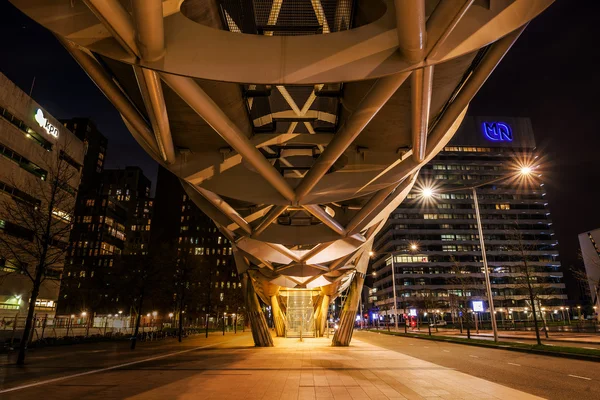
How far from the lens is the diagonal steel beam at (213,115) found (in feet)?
22.1

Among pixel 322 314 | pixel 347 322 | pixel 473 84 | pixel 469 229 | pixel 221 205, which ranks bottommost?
pixel 347 322

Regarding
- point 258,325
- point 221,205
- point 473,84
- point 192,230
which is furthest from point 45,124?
point 192,230

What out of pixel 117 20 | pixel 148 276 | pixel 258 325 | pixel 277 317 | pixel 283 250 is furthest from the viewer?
pixel 277 317

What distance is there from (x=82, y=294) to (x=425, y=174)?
9925cm

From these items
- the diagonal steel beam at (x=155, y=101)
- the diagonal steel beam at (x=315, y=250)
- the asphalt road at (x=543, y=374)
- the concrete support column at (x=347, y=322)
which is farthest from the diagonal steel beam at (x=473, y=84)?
the concrete support column at (x=347, y=322)

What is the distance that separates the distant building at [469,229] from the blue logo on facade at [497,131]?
0.35 meters

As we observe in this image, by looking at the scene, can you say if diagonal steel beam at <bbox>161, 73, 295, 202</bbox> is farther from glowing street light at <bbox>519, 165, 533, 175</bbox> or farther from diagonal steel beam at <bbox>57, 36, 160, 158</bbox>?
glowing street light at <bbox>519, 165, 533, 175</bbox>

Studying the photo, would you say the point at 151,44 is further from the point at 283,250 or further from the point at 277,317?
the point at 277,317

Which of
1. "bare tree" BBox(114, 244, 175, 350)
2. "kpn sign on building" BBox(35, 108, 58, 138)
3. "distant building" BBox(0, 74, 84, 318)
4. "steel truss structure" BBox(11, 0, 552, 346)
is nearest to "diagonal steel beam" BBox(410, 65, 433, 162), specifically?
"steel truss structure" BBox(11, 0, 552, 346)

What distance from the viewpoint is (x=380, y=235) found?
5207 inches

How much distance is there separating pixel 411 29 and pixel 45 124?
2131 inches

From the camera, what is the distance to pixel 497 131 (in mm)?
132625

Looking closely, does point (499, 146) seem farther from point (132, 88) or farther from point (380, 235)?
point (132, 88)

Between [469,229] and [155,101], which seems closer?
[155,101]
